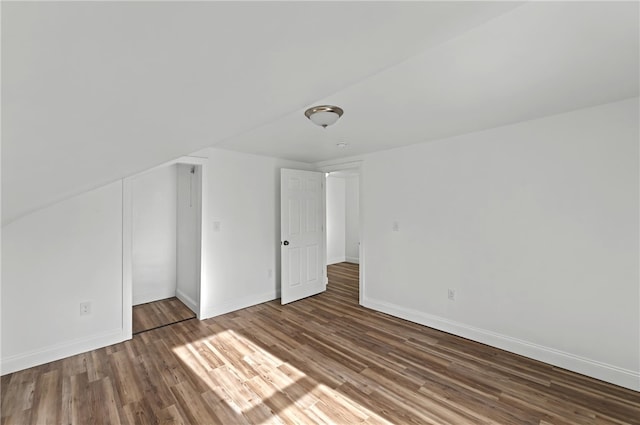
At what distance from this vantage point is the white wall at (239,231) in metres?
3.62

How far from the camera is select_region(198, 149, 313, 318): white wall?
3621 mm

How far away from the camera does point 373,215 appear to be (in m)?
3.97

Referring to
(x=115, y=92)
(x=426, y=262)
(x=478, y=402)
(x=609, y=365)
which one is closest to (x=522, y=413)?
(x=478, y=402)

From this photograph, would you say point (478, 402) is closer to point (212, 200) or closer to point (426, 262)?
point (426, 262)

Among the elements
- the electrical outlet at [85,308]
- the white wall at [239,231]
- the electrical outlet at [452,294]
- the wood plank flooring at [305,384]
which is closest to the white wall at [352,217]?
the white wall at [239,231]

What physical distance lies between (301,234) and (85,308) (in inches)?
106

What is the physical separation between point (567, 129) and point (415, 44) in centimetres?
248

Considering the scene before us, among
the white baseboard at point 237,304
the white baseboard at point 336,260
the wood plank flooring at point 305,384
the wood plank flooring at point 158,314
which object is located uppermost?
the white baseboard at point 336,260

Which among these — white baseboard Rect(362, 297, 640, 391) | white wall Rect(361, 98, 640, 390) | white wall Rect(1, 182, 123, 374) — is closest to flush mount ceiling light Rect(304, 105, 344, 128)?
white wall Rect(361, 98, 640, 390)

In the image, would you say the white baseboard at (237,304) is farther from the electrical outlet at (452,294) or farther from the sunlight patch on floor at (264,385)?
the electrical outlet at (452,294)

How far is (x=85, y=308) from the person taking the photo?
278cm

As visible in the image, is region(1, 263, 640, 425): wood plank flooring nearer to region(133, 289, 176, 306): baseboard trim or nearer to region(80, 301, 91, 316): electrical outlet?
region(80, 301, 91, 316): electrical outlet

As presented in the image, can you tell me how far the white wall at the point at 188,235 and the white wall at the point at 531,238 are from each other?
8.49 feet

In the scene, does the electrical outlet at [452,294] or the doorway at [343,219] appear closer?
the electrical outlet at [452,294]
